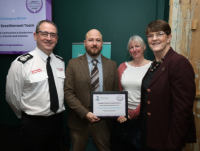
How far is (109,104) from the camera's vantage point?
5.38ft

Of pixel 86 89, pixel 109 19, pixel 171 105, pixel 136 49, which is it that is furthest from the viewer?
pixel 109 19

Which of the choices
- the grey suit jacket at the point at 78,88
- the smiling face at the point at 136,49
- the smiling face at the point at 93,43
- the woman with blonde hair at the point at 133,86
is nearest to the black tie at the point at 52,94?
the grey suit jacket at the point at 78,88

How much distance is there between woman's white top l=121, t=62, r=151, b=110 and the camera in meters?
1.82

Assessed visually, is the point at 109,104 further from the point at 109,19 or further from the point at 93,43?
the point at 109,19

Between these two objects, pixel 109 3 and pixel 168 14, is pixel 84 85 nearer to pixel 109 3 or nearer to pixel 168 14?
pixel 109 3

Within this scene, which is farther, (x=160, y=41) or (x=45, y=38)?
(x=45, y=38)

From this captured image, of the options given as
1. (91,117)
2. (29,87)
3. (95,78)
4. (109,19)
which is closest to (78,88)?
(95,78)

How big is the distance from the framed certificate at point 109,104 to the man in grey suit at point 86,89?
0.41 ft

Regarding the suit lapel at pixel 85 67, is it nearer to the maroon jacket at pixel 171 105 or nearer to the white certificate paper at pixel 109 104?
the white certificate paper at pixel 109 104

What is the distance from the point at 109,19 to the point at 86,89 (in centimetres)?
139

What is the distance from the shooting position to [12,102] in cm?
163

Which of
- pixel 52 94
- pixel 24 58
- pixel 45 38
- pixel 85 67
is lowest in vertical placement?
pixel 52 94

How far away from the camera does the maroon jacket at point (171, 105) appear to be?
3.39 ft

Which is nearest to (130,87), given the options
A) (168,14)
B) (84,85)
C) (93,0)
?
(84,85)
